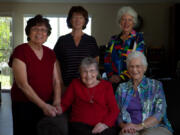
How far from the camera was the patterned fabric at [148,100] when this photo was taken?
2.08m

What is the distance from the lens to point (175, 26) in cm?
711

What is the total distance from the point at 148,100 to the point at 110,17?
579 cm

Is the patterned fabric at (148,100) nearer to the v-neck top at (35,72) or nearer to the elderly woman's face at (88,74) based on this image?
the elderly woman's face at (88,74)

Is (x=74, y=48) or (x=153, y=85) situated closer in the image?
(x=153, y=85)

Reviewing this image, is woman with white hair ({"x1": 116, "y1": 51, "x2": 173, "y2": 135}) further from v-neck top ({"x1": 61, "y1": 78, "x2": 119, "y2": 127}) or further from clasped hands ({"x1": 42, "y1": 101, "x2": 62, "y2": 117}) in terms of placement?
clasped hands ({"x1": 42, "y1": 101, "x2": 62, "y2": 117})

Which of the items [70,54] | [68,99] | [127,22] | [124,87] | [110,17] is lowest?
[68,99]

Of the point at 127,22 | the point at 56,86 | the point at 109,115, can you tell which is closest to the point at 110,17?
the point at 127,22

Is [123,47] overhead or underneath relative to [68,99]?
overhead

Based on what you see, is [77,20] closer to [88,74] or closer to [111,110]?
[88,74]

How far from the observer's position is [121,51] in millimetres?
2479

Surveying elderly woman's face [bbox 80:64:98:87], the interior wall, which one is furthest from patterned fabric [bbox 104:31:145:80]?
the interior wall

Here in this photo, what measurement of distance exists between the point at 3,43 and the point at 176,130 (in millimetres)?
6425

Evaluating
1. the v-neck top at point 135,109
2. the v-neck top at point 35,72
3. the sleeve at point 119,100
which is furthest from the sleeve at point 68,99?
the v-neck top at point 135,109

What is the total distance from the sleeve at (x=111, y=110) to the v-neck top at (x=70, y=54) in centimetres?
49
